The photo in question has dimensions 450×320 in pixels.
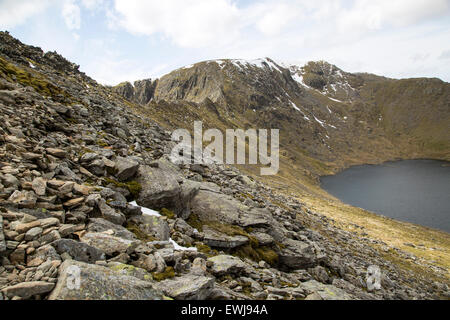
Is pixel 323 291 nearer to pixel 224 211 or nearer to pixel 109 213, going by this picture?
pixel 224 211

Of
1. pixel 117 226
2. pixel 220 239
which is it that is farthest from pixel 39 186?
pixel 220 239

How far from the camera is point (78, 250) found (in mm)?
8109

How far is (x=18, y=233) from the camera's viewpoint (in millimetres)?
7625

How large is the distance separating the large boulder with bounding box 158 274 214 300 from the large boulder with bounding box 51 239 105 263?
248 centimetres

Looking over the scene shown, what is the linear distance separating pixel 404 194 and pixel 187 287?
152209 mm

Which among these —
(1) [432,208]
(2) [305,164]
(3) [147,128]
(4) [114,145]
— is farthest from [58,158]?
(2) [305,164]

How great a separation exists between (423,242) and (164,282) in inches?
3193

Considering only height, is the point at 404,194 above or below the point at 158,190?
below

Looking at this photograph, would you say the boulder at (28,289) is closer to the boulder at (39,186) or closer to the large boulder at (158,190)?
→ the boulder at (39,186)

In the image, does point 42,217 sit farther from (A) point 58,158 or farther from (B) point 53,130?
(B) point 53,130

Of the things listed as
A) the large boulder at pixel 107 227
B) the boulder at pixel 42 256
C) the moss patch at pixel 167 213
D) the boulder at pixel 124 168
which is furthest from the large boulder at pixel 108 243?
the boulder at pixel 124 168

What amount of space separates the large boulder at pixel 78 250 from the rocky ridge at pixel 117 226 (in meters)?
0.03

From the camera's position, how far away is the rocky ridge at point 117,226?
24.2ft

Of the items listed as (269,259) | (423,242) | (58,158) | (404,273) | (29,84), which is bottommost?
(423,242)
